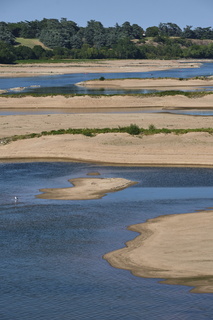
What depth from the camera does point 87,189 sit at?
3431 centimetres

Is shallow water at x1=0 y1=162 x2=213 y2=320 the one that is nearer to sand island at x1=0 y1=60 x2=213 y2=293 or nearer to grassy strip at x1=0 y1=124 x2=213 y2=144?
sand island at x1=0 y1=60 x2=213 y2=293

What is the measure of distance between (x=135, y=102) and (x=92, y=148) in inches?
1321

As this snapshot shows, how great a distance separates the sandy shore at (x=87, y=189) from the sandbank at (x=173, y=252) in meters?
5.90

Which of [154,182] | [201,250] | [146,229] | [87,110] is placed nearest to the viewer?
[201,250]

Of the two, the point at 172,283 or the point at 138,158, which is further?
the point at 138,158

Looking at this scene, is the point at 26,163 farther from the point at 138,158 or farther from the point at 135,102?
the point at 135,102

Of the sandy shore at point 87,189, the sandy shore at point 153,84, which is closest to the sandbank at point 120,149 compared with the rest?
the sandy shore at point 87,189

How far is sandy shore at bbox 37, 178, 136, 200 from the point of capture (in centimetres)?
3281

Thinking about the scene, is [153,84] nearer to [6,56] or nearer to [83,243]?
[83,243]

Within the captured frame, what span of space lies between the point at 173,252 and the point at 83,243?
3909 millimetres

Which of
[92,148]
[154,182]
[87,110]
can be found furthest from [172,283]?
[87,110]

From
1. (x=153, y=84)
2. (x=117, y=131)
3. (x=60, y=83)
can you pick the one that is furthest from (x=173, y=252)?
(x=60, y=83)

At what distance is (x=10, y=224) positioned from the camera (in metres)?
28.0

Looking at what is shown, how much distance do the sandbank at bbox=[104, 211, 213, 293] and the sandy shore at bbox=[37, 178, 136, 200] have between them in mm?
5901
